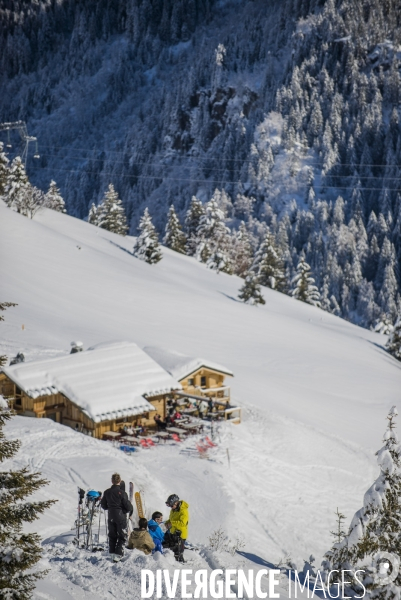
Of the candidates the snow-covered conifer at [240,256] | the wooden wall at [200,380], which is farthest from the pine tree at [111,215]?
the wooden wall at [200,380]

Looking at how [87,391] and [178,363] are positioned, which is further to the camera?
[178,363]

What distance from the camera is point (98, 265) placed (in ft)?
196

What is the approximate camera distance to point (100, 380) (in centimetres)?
2964

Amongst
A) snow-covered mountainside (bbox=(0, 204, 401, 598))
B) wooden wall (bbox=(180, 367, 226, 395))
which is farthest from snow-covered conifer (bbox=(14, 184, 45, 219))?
wooden wall (bbox=(180, 367, 226, 395))

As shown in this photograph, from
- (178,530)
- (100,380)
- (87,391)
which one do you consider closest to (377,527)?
(178,530)

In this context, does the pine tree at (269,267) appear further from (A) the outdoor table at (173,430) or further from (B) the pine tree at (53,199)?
(A) the outdoor table at (173,430)

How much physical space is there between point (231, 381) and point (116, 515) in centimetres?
2571

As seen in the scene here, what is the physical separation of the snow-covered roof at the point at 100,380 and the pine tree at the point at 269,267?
154 ft

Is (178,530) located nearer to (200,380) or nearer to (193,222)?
(200,380)

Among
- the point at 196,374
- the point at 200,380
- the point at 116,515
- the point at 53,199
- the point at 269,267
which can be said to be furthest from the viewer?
the point at 53,199

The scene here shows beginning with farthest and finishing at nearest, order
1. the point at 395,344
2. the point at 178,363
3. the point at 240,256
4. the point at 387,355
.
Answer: the point at 240,256
the point at 395,344
the point at 387,355
the point at 178,363

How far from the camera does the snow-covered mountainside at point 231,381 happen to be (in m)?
22.5

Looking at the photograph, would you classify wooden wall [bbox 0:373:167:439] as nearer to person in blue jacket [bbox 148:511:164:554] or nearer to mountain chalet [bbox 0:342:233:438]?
mountain chalet [bbox 0:342:233:438]

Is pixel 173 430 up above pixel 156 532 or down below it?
above
